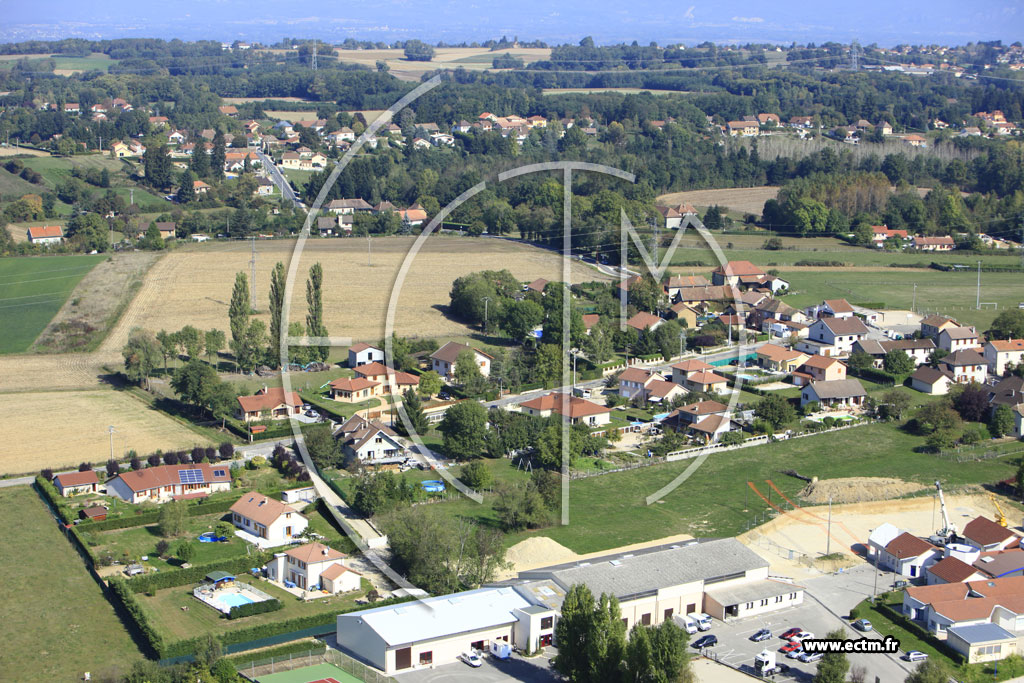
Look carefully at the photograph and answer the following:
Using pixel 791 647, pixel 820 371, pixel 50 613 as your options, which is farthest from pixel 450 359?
pixel 791 647

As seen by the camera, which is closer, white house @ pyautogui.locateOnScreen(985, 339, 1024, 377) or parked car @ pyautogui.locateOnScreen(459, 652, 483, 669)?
parked car @ pyautogui.locateOnScreen(459, 652, 483, 669)

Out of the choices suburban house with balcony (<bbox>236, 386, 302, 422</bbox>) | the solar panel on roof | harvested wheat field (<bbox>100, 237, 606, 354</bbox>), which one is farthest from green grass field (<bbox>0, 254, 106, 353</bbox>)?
the solar panel on roof

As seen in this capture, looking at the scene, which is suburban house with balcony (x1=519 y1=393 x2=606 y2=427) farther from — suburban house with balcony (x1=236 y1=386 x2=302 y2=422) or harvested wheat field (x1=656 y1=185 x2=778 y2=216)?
harvested wheat field (x1=656 y1=185 x2=778 y2=216)

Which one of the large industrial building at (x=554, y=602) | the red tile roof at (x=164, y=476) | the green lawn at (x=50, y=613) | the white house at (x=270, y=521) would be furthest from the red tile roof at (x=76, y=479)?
the large industrial building at (x=554, y=602)

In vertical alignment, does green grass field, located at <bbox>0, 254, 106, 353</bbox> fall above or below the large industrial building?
above

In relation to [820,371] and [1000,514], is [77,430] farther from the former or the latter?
[1000,514]

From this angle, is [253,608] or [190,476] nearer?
[253,608]
